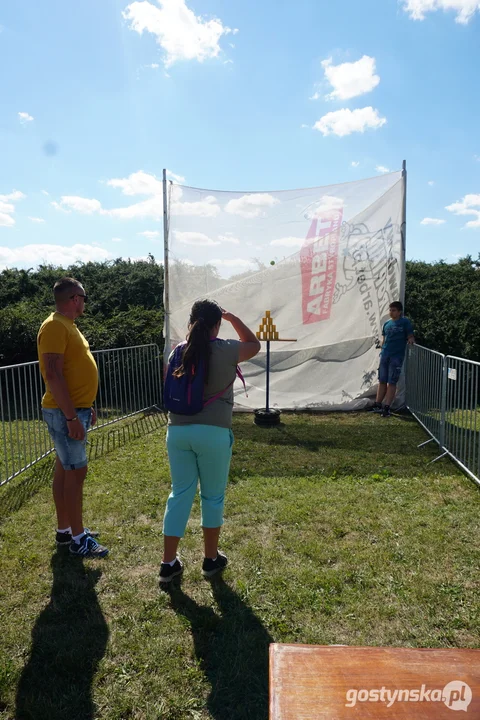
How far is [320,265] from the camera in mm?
8578

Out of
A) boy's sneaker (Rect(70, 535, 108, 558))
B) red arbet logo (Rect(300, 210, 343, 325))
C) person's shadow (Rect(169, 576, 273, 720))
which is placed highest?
red arbet logo (Rect(300, 210, 343, 325))

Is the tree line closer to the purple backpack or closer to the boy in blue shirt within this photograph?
the boy in blue shirt

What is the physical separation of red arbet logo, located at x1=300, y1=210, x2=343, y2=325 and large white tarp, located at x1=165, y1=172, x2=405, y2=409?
0.06 ft

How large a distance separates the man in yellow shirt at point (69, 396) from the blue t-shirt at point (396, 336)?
575cm

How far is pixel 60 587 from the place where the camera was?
312 cm

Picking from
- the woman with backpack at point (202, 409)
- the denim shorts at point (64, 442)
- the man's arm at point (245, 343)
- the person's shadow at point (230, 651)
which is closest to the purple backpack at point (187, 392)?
the woman with backpack at point (202, 409)

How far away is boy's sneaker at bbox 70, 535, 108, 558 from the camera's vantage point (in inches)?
137

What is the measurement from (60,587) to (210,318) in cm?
197

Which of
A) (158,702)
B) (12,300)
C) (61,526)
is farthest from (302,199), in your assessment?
(12,300)

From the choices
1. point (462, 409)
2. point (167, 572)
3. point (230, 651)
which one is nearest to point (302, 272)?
point (462, 409)

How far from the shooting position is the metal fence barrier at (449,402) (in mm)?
5273

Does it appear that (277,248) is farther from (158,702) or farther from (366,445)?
(158,702)

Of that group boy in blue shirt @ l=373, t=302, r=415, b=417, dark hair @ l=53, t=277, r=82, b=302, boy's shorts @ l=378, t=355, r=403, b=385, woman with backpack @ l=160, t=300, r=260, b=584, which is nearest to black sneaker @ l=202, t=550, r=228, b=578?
woman with backpack @ l=160, t=300, r=260, b=584

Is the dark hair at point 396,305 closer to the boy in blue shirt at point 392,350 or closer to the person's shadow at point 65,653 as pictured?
the boy in blue shirt at point 392,350
